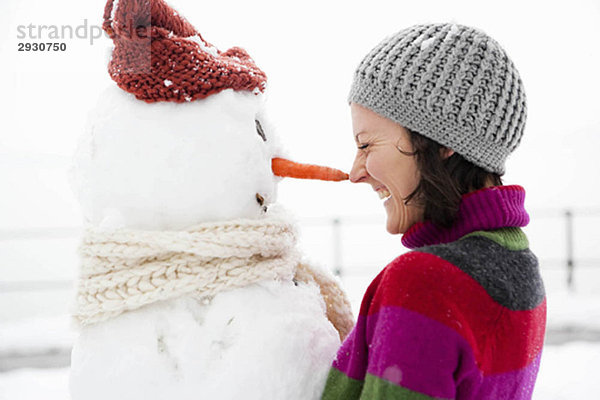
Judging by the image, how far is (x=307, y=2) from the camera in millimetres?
7262

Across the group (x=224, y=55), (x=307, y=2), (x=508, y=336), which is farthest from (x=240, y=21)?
(x=508, y=336)

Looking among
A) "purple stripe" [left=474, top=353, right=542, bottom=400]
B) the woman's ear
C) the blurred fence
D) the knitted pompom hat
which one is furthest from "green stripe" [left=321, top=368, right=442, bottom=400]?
the blurred fence

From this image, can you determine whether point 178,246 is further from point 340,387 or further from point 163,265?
point 340,387

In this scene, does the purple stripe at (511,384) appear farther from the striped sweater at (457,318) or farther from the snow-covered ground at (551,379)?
the snow-covered ground at (551,379)

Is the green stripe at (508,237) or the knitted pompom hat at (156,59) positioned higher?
the knitted pompom hat at (156,59)

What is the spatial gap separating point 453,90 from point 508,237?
23 centimetres

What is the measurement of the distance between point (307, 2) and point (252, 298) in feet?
23.3

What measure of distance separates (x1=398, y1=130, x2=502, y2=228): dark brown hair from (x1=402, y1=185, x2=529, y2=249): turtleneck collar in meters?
0.01

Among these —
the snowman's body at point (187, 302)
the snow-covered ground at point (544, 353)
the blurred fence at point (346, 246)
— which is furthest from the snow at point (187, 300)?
the blurred fence at point (346, 246)

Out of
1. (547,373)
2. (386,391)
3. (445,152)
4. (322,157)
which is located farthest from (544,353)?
(386,391)

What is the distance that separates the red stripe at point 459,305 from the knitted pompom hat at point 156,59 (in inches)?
16.2

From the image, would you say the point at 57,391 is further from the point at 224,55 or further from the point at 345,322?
the point at 224,55

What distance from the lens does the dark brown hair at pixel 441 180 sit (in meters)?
0.75

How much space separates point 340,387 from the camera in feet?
2.40
